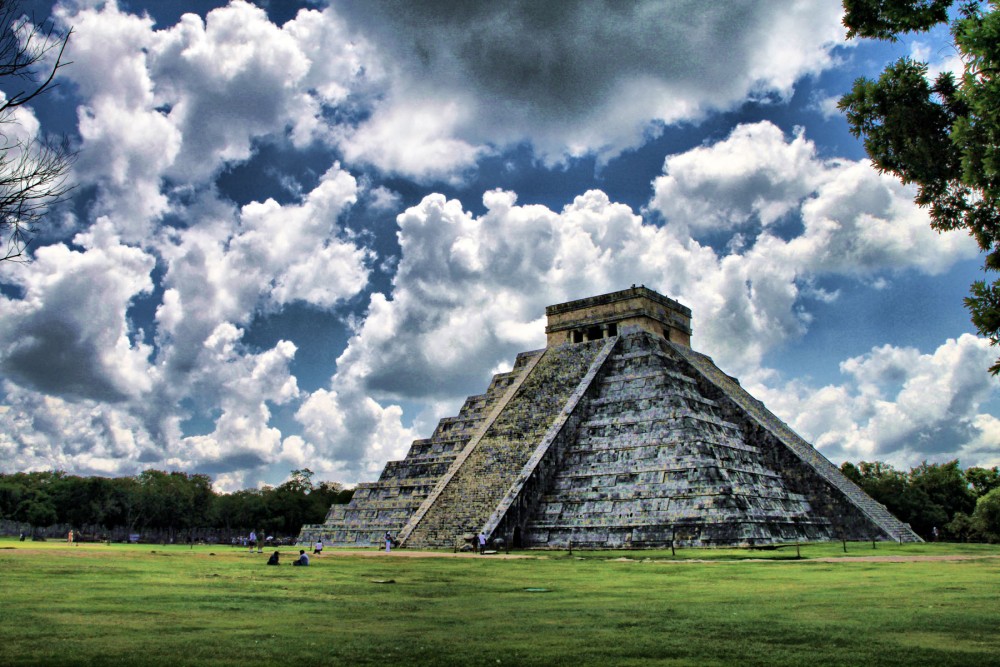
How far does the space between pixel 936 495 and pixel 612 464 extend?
27375 millimetres

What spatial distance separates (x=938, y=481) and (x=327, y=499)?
4924cm

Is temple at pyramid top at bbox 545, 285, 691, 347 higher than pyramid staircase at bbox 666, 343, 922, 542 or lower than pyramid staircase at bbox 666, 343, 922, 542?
higher

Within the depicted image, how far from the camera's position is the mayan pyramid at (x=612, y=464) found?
2256cm

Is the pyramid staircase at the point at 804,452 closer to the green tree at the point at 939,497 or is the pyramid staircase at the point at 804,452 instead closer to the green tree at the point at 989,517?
the green tree at the point at 989,517

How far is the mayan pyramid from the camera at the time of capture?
22562 millimetres

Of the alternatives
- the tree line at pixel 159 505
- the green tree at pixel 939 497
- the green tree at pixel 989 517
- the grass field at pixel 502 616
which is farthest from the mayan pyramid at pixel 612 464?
the tree line at pixel 159 505

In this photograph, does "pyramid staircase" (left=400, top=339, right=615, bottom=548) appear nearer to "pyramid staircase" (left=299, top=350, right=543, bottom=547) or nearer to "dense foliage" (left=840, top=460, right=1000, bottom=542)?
"pyramid staircase" (left=299, top=350, right=543, bottom=547)

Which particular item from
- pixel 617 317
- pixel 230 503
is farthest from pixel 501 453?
pixel 230 503

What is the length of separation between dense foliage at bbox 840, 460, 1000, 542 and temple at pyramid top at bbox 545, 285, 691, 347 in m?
16.7

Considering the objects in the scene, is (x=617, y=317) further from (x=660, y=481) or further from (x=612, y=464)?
(x=660, y=481)

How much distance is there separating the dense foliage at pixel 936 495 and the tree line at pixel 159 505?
41.2m

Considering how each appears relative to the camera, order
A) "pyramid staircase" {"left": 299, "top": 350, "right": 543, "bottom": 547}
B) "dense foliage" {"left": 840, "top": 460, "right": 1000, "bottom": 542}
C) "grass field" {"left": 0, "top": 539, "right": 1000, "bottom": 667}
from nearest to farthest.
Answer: "grass field" {"left": 0, "top": 539, "right": 1000, "bottom": 667} < "pyramid staircase" {"left": 299, "top": 350, "right": 543, "bottom": 547} < "dense foliage" {"left": 840, "top": 460, "right": 1000, "bottom": 542}

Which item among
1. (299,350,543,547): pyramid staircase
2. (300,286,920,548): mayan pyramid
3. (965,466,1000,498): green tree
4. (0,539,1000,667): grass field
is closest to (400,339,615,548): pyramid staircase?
(300,286,920,548): mayan pyramid

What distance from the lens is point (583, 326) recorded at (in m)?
33.7
